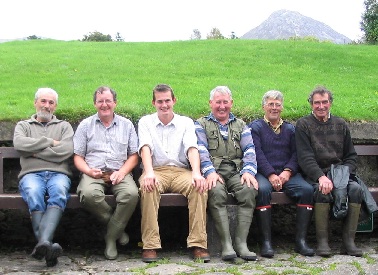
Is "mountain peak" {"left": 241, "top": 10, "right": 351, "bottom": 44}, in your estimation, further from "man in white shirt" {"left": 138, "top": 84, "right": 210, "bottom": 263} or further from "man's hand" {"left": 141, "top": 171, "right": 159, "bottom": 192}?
"man's hand" {"left": 141, "top": 171, "right": 159, "bottom": 192}

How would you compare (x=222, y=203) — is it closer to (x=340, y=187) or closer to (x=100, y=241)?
(x=340, y=187)

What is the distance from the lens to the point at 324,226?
5477 mm

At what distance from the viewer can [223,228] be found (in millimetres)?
5242

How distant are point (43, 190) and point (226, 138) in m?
1.88

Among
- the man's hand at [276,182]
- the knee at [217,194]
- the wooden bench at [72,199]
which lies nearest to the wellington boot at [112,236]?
the wooden bench at [72,199]

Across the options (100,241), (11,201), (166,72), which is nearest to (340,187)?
(100,241)

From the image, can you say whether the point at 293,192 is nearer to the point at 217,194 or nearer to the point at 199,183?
the point at 217,194

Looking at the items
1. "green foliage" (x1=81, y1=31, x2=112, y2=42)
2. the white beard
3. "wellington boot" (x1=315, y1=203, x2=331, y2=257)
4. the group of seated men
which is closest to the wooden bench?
the group of seated men

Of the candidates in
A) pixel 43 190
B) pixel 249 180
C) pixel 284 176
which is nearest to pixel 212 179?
pixel 249 180

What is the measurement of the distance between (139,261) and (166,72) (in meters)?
6.06

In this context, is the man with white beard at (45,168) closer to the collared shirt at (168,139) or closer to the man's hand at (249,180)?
the collared shirt at (168,139)

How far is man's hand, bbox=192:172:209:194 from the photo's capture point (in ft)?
17.2

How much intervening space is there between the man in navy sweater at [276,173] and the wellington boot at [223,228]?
37 centimetres

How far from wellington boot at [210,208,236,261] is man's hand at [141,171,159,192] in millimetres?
591
